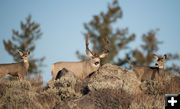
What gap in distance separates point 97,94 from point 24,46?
80.7 ft

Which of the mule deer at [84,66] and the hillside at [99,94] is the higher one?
the mule deer at [84,66]

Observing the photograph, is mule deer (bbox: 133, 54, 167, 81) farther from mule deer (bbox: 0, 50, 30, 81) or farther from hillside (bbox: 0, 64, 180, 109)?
mule deer (bbox: 0, 50, 30, 81)

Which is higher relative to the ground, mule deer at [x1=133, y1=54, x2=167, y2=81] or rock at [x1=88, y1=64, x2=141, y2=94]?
mule deer at [x1=133, y1=54, x2=167, y2=81]

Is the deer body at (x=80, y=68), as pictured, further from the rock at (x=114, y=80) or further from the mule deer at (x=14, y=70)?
the rock at (x=114, y=80)

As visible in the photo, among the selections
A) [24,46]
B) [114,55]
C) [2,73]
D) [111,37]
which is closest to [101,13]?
[111,37]

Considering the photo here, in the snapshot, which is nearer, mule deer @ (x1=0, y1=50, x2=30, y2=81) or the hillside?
the hillside

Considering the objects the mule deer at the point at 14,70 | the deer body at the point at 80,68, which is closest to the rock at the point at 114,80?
the deer body at the point at 80,68

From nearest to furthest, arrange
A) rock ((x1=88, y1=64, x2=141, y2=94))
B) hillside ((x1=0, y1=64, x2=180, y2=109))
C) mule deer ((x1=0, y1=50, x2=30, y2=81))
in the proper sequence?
hillside ((x1=0, y1=64, x2=180, y2=109)) → rock ((x1=88, y1=64, x2=141, y2=94)) → mule deer ((x1=0, y1=50, x2=30, y2=81))

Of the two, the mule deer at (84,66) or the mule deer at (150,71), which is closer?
the mule deer at (84,66)

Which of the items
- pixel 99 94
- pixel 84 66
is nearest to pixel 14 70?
pixel 84 66

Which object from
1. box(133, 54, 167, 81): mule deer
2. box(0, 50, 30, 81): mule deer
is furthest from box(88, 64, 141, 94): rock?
box(0, 50, 30, 81): mule deer

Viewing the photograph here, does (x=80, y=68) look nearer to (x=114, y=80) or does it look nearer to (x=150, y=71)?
(x=150, y=71)

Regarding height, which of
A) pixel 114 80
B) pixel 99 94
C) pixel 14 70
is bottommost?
pixel 99 94

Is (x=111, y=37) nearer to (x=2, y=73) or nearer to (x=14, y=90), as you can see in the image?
(x=2, y=73)
